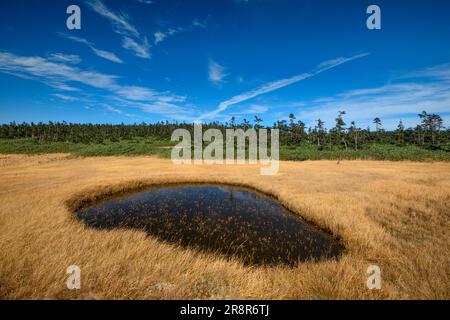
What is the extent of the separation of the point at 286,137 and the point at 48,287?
10026 cm

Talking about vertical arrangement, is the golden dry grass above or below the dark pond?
above

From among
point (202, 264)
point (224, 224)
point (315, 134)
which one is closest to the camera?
point (202, 264)

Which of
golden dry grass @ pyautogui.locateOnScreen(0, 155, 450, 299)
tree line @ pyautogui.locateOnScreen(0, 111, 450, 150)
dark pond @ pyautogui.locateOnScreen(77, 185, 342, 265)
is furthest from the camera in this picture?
tree line @ pyautogui.locateOnScreen(0, 111, 450, 150)

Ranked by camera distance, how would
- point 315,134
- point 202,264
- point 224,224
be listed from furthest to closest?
point 315,134, point 224,224, point 202,264

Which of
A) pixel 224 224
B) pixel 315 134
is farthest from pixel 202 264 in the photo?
pixel 315 134

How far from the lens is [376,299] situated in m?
6.16

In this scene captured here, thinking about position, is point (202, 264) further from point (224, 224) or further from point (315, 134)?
point (315, 134)

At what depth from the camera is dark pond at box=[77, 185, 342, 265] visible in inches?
448

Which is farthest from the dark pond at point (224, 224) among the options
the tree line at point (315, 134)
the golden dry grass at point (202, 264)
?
the tree line at point (315, 134)

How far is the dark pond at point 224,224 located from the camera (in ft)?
37.4

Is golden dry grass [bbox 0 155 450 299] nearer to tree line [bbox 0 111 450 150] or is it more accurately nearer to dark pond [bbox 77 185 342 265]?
dark pond [bbox 77 185 342 265]

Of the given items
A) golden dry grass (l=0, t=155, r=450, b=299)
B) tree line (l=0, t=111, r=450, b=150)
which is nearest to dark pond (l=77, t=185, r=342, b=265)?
golden dry grass (l=0, t=155, r=450, b=299)

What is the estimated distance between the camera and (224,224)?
49.8 ft
